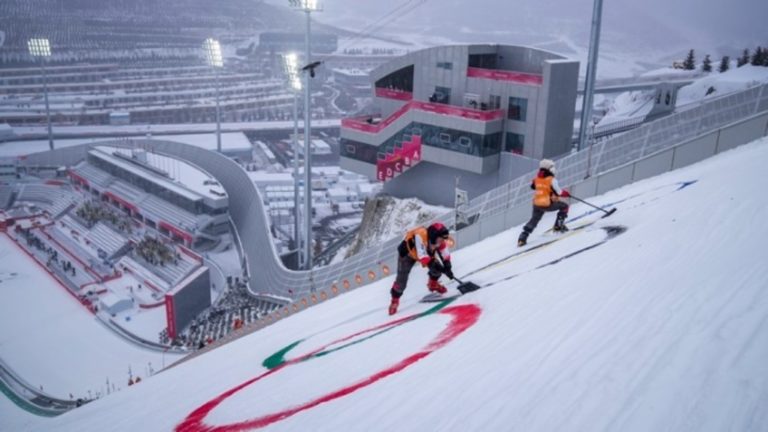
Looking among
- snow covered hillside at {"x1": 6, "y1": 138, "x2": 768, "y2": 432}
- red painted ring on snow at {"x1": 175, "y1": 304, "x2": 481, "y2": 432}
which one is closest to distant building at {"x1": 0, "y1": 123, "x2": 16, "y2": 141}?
snow covered hillside at {"x1": 6, "y1": 138, "x2": 768, "y2": 432}

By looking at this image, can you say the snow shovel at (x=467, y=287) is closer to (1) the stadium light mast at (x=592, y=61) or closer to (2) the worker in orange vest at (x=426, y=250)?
(2) the worker in orange vest at (x=426, y=250)

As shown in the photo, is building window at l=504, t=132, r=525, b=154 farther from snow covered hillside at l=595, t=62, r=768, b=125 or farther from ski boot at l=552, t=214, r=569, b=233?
snow covered hillside at l=595, t=62, r=768, b=125

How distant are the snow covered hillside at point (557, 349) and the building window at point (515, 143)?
35.1 ft

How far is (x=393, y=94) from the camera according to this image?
82.1ft

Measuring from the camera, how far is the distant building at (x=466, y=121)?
2041 cm

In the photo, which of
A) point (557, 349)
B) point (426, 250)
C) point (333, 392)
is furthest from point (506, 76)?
point (557, 349)

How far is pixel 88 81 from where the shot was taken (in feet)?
273

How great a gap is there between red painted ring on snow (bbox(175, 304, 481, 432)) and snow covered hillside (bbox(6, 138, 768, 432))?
1.2 inches

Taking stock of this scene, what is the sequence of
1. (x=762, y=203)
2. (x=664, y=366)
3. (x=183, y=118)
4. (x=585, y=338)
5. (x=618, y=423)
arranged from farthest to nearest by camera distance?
(x=183, y=118), (x=762, y=203), (x=585, y=338), (x=664, y=366), (x=618, y=423)

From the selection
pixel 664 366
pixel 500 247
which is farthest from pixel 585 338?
pixel 500 247

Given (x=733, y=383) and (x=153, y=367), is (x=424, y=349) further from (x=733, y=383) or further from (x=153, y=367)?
(x=153, y=367)

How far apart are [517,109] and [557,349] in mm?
17035

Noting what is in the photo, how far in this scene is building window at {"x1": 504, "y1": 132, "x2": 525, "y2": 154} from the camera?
824 inches

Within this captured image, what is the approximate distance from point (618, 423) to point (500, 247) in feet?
23.6
